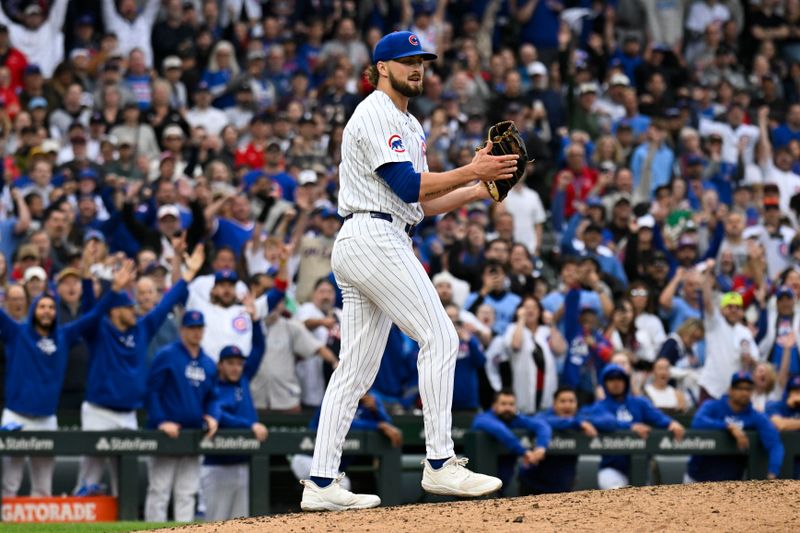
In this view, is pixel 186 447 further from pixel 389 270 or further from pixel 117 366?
pixel 389 270

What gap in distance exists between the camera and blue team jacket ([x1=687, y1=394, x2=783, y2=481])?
11.2 meters

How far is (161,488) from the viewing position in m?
10.4

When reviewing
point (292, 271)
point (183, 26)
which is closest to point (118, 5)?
point (183, 26)

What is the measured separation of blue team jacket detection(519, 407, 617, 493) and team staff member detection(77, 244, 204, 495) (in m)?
2.89

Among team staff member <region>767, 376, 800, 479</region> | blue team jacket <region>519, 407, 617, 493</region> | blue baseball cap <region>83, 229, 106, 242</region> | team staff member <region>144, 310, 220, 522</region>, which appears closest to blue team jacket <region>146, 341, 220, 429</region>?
team staff member <region>144, 310, 220, 522</region>

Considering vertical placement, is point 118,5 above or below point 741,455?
above

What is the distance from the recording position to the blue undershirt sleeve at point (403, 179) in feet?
21.0

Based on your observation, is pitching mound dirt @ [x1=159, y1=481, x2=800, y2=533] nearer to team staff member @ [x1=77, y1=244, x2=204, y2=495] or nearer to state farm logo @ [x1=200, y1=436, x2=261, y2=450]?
state farm logo @ [x1=200, y1=436, x2=261, y2=450]

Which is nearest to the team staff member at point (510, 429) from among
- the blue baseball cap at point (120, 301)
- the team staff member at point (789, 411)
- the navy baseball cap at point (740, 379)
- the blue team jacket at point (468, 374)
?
the blue team jacket at point (468, 374)

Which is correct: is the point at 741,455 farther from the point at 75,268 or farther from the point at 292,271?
the point at 75,268

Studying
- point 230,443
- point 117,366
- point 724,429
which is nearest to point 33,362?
point 117,366

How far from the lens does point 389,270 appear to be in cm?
650

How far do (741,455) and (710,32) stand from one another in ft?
32.6

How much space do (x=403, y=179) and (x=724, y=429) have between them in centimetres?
564
